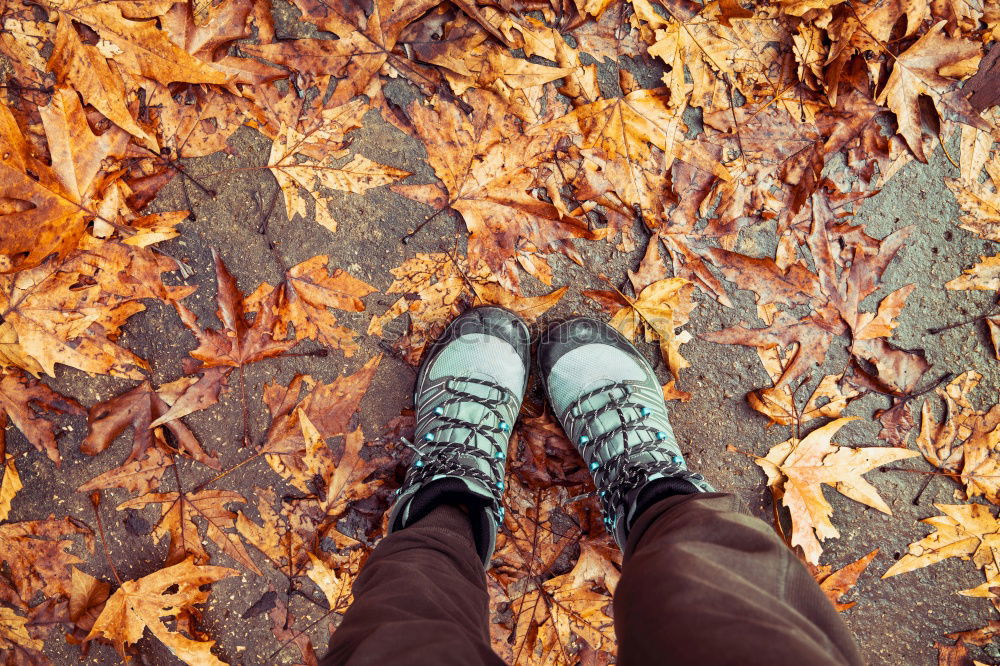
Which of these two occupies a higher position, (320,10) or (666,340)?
(320,10)

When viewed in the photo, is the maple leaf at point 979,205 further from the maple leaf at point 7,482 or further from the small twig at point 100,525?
the maple leaf at point 7,482

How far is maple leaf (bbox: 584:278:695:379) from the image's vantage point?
5.00 feet

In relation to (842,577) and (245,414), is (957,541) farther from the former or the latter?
(245,414)

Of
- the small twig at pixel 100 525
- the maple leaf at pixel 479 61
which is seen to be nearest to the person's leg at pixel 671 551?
the maple leaf at pixel 479 61

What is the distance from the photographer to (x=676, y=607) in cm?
77

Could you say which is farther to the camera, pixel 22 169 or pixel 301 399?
pixel 301 399

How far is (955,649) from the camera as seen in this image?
156 centimetres

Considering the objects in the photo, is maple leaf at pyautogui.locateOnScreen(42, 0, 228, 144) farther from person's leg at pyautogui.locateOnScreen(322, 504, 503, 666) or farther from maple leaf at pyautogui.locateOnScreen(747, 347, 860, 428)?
maple leaf at pyautogui.locateOnScreen(747, 347, 860, 428)

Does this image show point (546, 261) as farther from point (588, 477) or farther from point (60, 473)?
point (60, 473)

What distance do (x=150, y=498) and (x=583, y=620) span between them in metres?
1.32

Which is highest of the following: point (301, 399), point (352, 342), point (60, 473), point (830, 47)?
point (830, 47)

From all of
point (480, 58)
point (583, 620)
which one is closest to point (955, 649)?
point (583, 620)

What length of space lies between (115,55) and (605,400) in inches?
63.6

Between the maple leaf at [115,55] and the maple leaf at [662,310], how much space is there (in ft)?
4.16
